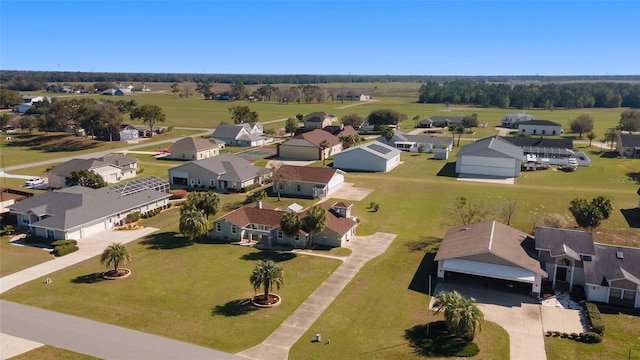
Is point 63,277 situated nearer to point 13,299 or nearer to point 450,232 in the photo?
point 13,299

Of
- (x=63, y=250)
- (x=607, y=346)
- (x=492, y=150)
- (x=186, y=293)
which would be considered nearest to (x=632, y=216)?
(x=492, y=150)

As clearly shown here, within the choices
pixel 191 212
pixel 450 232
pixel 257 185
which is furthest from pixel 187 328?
pixel 257 185

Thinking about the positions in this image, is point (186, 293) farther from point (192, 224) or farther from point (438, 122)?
point (438, 122)

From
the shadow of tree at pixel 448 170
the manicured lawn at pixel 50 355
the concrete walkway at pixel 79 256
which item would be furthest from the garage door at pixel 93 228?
the shadow of tree at pixel 448 170

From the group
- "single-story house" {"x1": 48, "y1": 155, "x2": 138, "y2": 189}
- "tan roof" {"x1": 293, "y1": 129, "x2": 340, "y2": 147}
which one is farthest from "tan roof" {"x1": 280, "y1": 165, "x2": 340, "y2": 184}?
"single-story house" {"x1": 48, "y1": 155, "x2": 138, "y2": 189}

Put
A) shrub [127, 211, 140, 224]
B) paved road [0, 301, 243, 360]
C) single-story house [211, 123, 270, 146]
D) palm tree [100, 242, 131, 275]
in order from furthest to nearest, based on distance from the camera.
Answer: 1. single-story house [211, 123, 270, 146]
2. shrub [127, 211, 140, 224]
3. palm tree [100, 242, 131, 275]
4. paved road [0, 301, 243, 360]

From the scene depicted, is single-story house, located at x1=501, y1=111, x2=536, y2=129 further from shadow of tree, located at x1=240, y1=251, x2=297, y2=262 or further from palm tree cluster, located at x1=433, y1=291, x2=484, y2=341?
Answer: palm tree cluster, located at x1=433, y1=291, x2=484, y2=341
